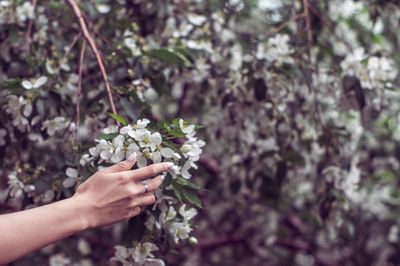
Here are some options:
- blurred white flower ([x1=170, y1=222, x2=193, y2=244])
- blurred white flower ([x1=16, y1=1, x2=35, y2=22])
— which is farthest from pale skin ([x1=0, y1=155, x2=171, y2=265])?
blurred white flower ([x1=16, y1=1, x2=35, y2=22])

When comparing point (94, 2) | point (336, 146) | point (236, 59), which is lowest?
point (336, 146)

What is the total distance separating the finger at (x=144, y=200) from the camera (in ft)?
3.38

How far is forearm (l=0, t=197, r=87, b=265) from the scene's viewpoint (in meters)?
0.95

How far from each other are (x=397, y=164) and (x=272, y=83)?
1.48 m

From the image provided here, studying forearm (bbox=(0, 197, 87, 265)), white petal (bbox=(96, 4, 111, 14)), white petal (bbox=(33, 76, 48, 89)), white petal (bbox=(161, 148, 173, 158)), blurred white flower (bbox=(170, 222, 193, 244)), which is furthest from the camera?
white petal (bbox=(96, 4, 111, 14))

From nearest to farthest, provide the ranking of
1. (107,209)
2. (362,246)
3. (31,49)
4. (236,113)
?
(107,209)
(31,49)
(236,113)
(362,246)

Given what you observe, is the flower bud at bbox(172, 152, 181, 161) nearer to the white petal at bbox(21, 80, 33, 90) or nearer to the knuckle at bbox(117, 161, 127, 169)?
the knuckle at bbox(117, 161, 127, 169)

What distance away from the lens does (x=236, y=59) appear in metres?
1.96

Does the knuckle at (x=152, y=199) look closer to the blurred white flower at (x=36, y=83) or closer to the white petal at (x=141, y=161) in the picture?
the white petal at (x=141, y=161)

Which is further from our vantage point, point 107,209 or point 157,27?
point 157,27

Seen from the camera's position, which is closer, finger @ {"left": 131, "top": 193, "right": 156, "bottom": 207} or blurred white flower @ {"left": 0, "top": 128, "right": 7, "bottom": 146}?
finger @ {"left": 131, "top": 193, "right": 156, "bottom": 207}

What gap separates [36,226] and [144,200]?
0.81ft

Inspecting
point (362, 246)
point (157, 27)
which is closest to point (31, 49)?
point (157, 27)

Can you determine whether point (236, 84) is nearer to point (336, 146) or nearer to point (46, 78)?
point (336, 146)
